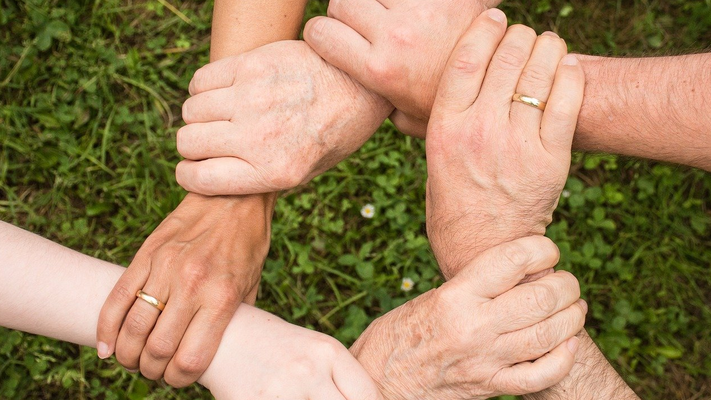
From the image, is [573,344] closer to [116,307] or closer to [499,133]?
[499,133]

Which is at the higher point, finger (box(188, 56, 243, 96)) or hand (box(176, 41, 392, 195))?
finger (box(188, 56, 243, 96))

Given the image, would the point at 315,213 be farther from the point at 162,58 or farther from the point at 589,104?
the point at 589,104

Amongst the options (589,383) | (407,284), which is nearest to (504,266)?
(589,383)

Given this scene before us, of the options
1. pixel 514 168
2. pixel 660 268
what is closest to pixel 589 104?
pixel 514 168

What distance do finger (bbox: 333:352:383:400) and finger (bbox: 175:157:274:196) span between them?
0.72 metres

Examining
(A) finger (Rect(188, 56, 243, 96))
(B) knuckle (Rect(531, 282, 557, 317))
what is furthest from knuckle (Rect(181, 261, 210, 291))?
(B) knuckle (Rect(531, 282, 557, 317))

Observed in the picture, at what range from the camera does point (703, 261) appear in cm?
320

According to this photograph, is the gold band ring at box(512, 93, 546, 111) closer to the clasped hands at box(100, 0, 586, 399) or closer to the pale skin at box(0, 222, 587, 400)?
the clasped hands at box(100, 0, 586, 399)

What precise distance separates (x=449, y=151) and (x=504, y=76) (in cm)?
31

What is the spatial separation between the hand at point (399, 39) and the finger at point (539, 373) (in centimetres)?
99

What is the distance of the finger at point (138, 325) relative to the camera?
204 centimetres

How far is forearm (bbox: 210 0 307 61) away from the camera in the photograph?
2461 mm

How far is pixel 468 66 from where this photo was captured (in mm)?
2041

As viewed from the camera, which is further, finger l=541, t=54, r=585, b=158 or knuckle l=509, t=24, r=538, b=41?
knuckle l=509, t=24, r=538, b=41
